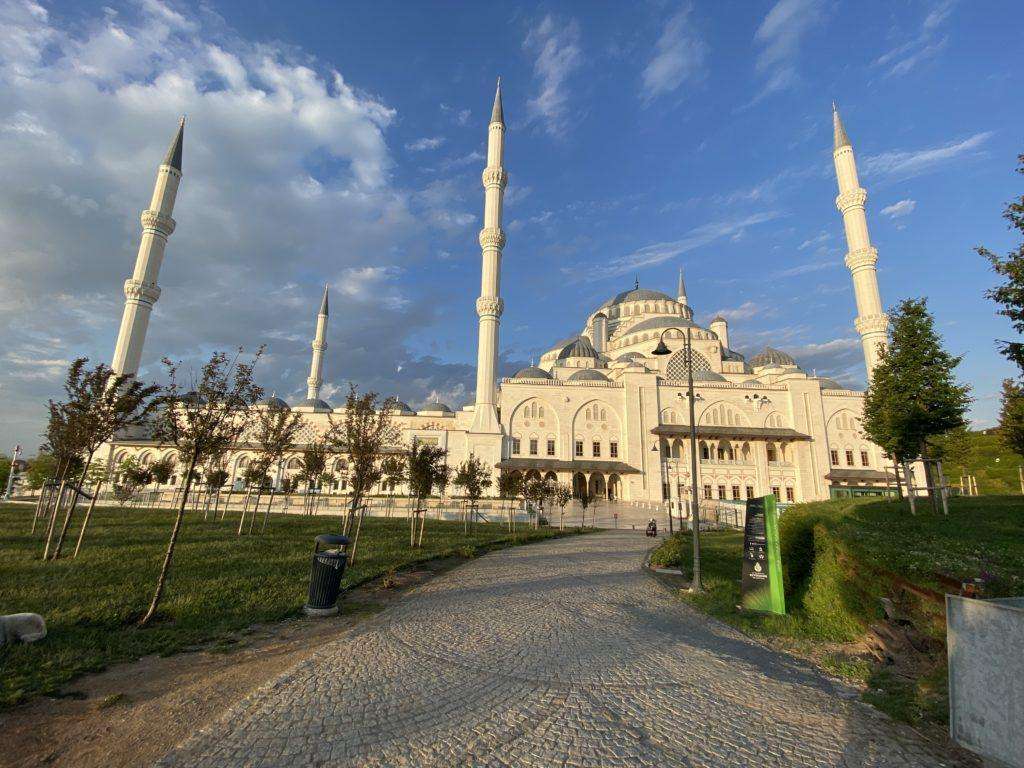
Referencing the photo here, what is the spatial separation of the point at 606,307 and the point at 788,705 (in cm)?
7063

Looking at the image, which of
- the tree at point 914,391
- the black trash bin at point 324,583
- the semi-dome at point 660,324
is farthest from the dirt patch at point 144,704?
the semi-dome at point 660,324

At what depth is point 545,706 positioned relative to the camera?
4477mm

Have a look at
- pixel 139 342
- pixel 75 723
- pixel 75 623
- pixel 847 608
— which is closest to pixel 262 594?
pixel 75 623

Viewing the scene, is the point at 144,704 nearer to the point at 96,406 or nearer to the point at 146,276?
the point at 96,406

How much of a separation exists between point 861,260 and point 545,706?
49.1 m

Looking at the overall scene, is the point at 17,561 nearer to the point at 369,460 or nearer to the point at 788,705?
the point at 369,460

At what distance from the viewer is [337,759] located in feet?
11.4

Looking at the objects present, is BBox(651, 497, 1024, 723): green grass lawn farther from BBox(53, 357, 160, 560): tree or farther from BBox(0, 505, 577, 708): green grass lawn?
BBox(53, 357, 160, 560): tree

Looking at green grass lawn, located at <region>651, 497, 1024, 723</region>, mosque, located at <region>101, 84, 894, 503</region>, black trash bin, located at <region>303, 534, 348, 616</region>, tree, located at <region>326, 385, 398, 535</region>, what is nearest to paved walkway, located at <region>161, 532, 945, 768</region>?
green grass lawn, located at <region>651, 497, 1024, 723</region>

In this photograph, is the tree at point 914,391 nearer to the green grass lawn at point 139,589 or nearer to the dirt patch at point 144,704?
the green grass lawn at point 139,589

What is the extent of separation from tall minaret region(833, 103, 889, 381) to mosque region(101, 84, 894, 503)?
0.31ft

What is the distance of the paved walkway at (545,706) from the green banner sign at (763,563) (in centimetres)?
143

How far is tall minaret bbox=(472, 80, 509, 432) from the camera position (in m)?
40.8

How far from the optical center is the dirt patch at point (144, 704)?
3488 millimetres
